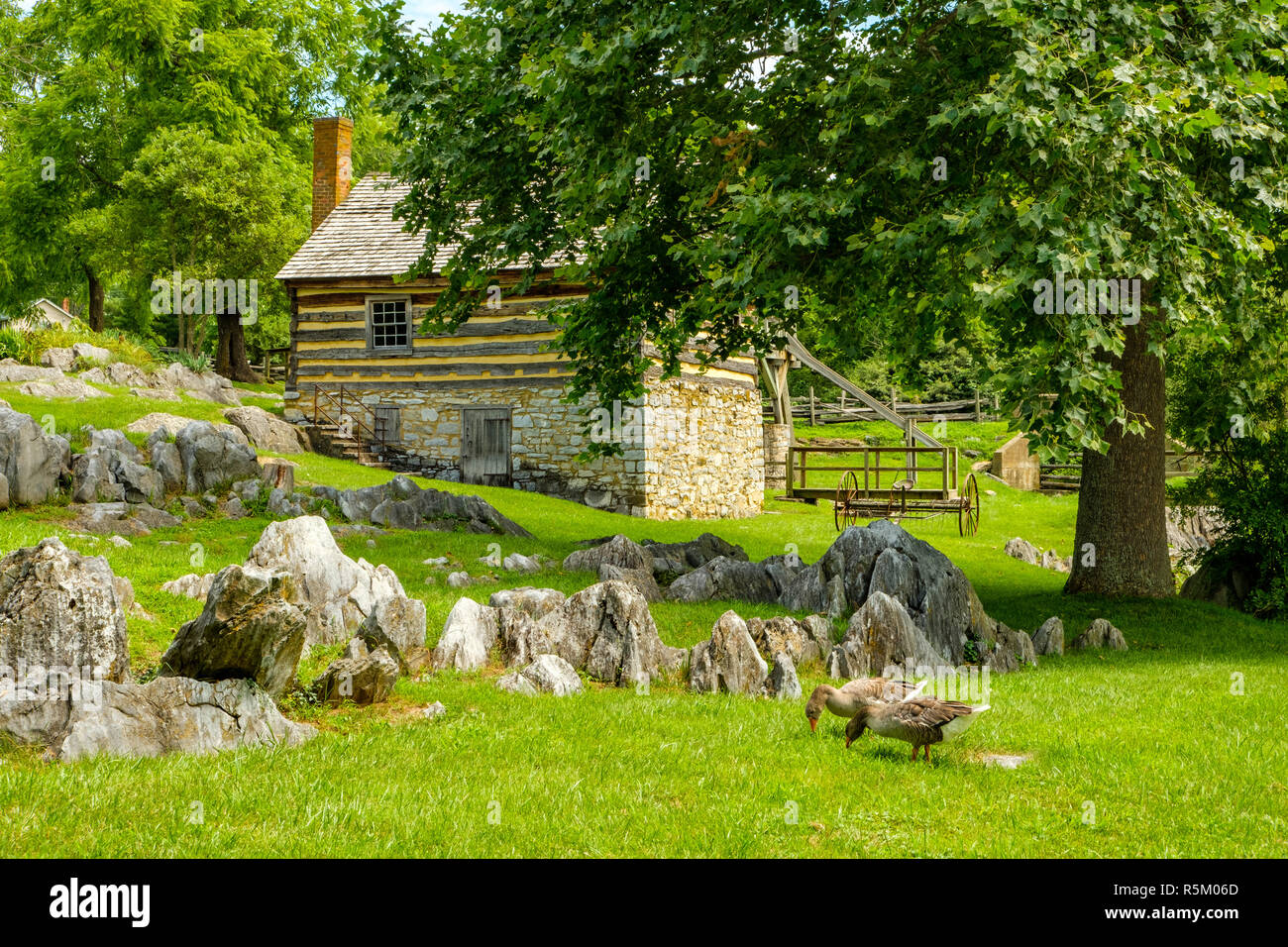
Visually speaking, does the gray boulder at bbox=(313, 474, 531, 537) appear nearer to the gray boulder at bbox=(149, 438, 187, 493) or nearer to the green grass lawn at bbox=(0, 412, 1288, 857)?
the gray boulder at bbox=(149, 438, 187, 493)

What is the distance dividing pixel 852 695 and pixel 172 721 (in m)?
4.85

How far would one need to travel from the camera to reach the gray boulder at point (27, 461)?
51.6 ft

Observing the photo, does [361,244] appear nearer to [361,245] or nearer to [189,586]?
[361,245]

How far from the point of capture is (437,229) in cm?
1691

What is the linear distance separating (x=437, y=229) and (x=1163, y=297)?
10815 millimetres

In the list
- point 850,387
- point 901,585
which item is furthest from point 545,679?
point 850,387

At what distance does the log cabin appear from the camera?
27.9 meters

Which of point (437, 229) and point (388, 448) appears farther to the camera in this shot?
point (388, 448)

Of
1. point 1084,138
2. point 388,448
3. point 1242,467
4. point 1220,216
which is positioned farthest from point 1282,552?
point 388,448

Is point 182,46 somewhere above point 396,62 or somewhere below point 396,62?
above

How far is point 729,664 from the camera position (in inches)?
392

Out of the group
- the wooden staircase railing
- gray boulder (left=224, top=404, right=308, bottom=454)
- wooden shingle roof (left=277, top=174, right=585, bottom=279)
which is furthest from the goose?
the wooden staircase railing

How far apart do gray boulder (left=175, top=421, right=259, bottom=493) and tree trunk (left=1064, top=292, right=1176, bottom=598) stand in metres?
14.5

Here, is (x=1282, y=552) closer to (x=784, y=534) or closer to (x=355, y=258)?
(x=784, y=534)
